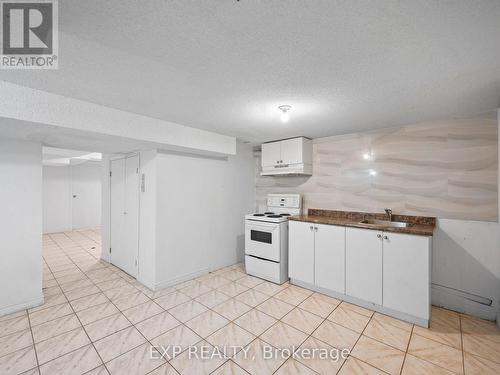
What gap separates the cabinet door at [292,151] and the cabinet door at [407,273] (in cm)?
165

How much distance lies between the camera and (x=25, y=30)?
121 centimetres

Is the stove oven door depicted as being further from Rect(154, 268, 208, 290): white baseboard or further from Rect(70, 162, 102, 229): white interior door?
Rect(70, 162, 102, 229): white interior door

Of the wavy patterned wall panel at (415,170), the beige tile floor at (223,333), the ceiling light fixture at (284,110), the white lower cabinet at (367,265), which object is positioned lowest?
the beige tile floor at (223,333)

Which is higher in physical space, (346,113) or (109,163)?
(346,113)

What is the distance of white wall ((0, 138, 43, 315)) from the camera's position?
2461mm

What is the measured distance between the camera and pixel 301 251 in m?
3.14

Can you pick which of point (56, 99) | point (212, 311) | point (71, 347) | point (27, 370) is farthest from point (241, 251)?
point (56, 99)

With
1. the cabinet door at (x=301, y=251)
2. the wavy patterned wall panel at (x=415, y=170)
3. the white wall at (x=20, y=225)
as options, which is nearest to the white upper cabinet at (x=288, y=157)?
the wavy patterned wall panel at (x=415, y=170)

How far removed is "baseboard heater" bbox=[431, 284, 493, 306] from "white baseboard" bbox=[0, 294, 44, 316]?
15.1ft

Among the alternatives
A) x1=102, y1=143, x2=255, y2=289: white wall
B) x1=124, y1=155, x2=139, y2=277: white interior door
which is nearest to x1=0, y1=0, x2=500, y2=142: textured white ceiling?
x1=102, y1=143, x2=255, y2=289: white wall

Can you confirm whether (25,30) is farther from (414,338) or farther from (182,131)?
(414,338)

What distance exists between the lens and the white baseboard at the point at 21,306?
7.95 feet

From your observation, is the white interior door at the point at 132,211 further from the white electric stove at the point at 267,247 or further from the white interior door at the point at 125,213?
the white electric stove at the point at 267,247

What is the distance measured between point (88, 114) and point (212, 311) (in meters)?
2.39
